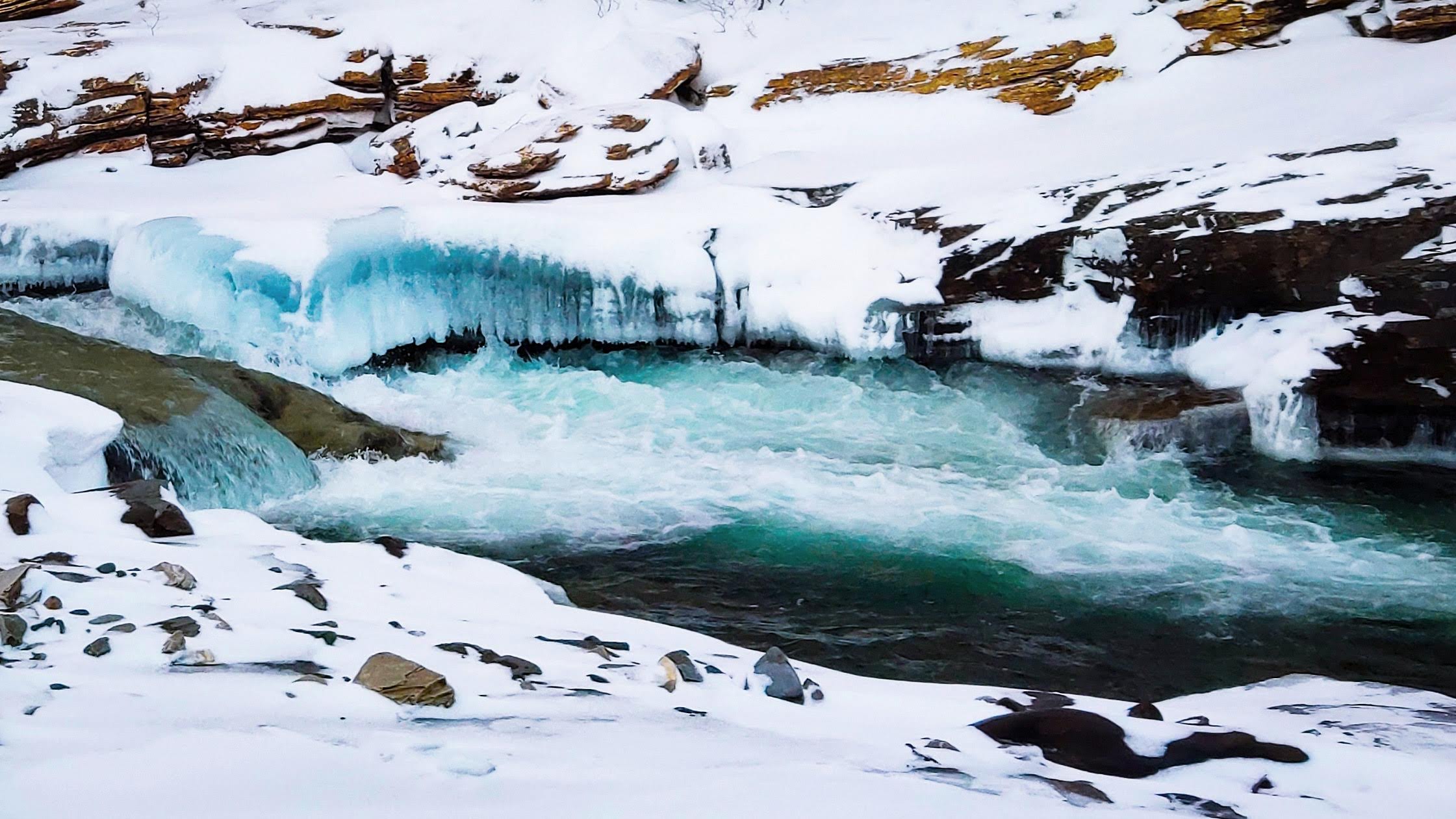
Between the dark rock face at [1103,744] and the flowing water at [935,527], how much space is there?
51.7 inches

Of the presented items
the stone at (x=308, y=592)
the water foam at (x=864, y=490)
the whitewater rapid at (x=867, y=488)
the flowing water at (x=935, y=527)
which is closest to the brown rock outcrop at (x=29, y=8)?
the whitewater rapid at (x=867, y=488)

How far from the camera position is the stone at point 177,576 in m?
2.62

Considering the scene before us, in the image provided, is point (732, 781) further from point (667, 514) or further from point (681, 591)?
point (667, 514)

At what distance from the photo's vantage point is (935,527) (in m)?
4.98

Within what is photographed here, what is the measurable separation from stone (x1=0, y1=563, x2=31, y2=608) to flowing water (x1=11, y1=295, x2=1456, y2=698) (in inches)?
80.8

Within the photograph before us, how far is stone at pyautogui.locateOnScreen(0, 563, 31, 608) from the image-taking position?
2.29m

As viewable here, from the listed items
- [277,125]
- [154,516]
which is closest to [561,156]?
[277,125]

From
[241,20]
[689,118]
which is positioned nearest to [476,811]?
[689,118]

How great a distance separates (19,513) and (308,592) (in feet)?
3.04

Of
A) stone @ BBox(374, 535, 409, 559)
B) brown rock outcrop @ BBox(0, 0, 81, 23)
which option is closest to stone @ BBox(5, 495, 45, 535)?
stone @ BBox(374, 535, 409, 559)

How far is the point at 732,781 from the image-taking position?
177 cm

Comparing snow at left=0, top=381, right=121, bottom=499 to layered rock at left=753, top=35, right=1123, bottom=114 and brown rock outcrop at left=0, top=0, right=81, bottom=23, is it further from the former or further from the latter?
brown rock outcrop at left=0, top=0, right=81, bottom=23

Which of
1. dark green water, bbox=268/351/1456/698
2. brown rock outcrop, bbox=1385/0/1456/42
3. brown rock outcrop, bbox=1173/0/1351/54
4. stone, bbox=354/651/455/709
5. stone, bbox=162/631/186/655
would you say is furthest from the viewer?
brown rock outcrop, bbox=1173/0/1351/54

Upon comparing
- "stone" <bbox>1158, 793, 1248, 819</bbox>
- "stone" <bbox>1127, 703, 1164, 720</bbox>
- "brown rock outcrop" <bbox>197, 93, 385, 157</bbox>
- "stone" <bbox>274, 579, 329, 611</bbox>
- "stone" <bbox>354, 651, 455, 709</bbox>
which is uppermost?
"brown rock outcrop" <bbox>197, 93, 385, 157</bbox>
